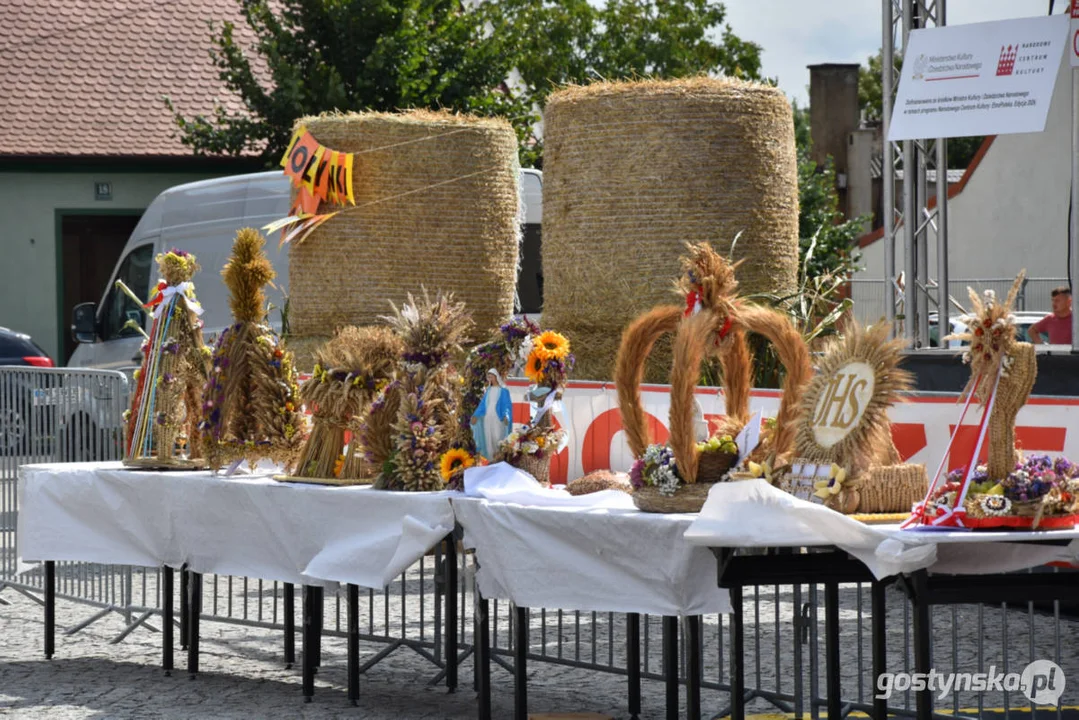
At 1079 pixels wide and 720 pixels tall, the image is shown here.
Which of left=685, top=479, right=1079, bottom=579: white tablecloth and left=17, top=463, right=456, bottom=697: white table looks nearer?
left=685, top=479, right=1079, bottom=579: white tablecloth

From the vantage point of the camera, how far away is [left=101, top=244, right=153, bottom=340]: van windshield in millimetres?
14641

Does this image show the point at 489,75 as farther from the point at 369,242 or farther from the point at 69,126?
the point at 369,242

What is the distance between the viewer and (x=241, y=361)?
22.2 feet

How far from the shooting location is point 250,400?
22.4 feet

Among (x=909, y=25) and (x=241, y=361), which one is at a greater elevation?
(x=909, y=25)

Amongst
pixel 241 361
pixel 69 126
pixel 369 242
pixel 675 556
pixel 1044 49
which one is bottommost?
pixel 675 556

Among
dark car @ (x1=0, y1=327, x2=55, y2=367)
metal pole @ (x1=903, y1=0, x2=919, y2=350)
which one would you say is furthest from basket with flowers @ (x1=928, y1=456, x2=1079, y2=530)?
dark car @ (x1=0, y1=327, x2=55, y2=367)

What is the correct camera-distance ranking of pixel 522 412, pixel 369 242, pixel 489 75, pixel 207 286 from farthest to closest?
1. pixel 489 75
2. pixel 207 286
3. pixel 369 242
4. pixel 522 412

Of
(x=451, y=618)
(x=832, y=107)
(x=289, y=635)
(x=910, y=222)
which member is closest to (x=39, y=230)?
(x=910, y=222)

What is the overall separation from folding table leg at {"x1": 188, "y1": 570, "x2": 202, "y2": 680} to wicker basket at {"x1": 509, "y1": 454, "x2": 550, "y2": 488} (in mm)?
1750

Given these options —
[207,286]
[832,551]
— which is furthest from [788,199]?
[207,286]

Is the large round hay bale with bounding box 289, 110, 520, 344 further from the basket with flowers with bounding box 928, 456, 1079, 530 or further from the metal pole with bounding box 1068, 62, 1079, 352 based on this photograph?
the basket with flowers with bounding box 928, 456, 1079, 530

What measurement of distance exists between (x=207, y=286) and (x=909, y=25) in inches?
255

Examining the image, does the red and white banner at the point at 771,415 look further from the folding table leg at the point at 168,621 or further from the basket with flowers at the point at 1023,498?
the folding table leg at the point at 168,621
